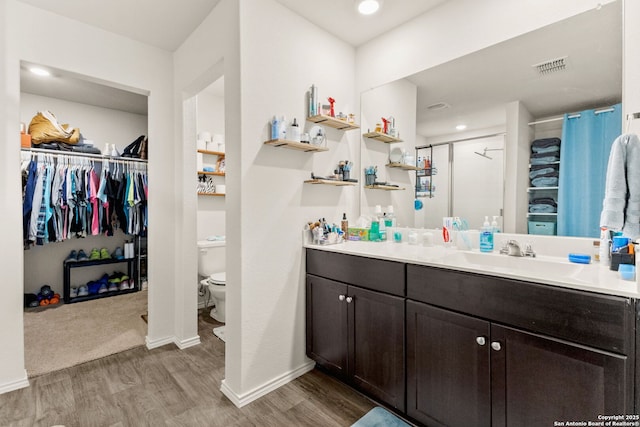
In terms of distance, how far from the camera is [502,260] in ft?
5.39

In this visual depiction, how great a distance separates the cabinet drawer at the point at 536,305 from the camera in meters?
1.01

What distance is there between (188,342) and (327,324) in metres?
1.39

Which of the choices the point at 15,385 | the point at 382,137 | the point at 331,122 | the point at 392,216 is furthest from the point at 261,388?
the point at 382,137

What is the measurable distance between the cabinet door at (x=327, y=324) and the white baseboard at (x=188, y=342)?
44.7 inches

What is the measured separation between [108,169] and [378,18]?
11.8 ft

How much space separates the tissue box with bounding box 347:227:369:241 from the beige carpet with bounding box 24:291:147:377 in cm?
212

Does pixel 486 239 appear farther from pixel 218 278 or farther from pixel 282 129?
pixel 218 278

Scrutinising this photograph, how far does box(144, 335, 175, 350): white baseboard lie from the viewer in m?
2.57

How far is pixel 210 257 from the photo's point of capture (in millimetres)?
3252

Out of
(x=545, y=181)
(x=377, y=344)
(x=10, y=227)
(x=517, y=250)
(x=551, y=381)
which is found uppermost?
(x=545, y=181)

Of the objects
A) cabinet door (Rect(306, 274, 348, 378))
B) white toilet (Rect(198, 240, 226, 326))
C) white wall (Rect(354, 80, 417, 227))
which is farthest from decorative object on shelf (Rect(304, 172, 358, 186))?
white toilet (Rect(198, 240, 226, 326))

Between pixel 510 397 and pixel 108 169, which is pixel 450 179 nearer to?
pixel 510 397

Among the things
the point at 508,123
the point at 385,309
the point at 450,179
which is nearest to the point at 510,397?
the point at 385,309

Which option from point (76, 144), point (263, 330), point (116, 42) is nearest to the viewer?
point (263, 330)
